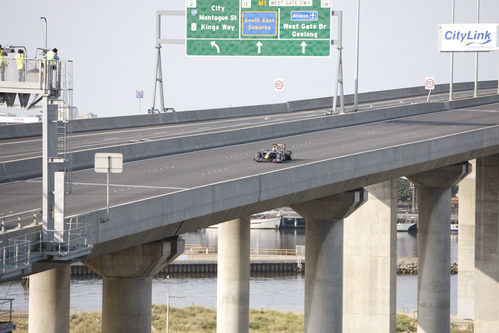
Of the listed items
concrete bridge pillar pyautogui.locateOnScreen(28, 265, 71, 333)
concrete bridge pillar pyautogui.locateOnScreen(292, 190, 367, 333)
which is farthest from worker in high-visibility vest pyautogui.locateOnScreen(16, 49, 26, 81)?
concrete bridge pillar pyautogui.locateOnScreen(292, 190, 367, 333)

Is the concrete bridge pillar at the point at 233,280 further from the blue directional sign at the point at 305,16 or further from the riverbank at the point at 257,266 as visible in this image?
the riverbank at the point at 257,266

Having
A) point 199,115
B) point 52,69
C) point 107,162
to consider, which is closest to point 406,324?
point 199,115

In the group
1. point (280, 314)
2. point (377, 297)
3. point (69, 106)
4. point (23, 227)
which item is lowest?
point (280, 314)

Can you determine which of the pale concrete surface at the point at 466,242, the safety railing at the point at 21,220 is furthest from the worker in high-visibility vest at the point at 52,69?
the pale concrete surface at the point at 466,242

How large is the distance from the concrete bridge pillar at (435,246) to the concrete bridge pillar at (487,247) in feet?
24.7

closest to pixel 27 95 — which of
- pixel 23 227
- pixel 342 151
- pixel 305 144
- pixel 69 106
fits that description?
pixel 69 106

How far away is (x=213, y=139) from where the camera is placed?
159ft

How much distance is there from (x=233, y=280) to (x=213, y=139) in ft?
39.0

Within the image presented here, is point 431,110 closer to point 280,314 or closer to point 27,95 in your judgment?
point 280,314

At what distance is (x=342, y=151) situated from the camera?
148 feet

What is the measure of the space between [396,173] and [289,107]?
2986cm

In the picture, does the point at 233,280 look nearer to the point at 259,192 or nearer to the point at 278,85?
the point at 259,192

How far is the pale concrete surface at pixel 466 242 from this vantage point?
3317 inches

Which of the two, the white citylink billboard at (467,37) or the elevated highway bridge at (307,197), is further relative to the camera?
the white citylink billboard at (467,37)
